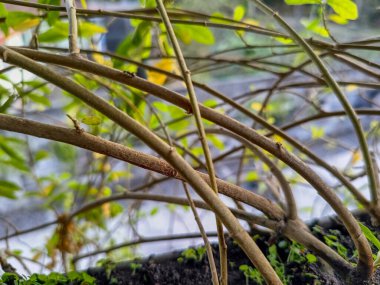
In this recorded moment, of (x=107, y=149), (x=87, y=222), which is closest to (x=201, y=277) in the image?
(x=107, y=149)

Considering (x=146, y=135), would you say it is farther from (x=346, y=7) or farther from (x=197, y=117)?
(x=346, y=7)

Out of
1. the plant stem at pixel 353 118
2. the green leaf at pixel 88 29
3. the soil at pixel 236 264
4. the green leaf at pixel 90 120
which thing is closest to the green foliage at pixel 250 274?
the soil at pixel 236 264

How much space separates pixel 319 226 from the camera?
0.47 meters

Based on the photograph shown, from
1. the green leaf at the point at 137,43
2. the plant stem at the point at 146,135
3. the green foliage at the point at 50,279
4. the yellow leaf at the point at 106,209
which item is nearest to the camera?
the plant stem at the point at 146,135

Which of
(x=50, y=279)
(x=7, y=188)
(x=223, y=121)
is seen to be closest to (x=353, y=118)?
(x=223, y=121)

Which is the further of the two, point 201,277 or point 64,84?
point 201,277

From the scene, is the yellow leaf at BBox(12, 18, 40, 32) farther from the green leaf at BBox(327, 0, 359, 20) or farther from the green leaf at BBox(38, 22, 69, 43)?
the green leaf at BBox(327, 0, 359, 20)

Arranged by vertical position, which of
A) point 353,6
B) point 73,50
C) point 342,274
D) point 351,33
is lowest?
point 342,274

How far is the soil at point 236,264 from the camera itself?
412 mm

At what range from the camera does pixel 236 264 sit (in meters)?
0.46

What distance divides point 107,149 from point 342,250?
27 cm

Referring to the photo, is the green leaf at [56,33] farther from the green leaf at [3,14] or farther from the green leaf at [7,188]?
the green leaf at [7,188]

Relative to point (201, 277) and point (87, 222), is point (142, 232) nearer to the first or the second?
point (87, 222)

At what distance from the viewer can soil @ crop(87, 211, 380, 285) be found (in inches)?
16.2
